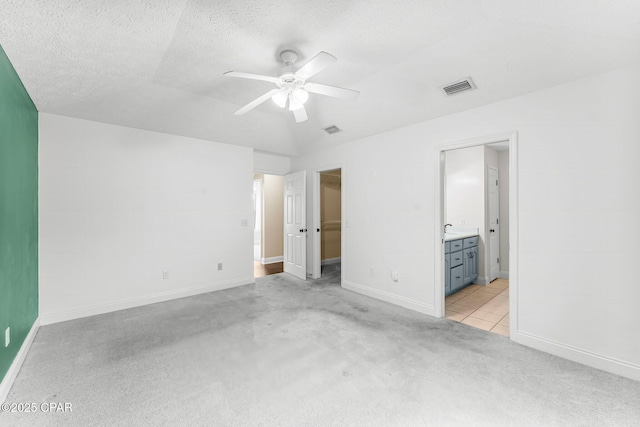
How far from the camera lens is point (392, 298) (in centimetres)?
384

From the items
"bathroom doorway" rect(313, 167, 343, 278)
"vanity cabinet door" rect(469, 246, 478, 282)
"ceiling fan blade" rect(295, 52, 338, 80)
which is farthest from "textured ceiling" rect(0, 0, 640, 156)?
"bathroom doorway" rect(313, 167, 343, 278)

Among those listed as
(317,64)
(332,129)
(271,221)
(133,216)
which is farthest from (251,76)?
(271,221)

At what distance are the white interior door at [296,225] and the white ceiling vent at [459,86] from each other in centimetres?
278

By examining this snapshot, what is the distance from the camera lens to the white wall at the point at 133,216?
326 centimetres

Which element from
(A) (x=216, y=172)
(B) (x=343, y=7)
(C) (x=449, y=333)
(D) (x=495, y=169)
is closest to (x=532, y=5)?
(B) (x=343, y=7)

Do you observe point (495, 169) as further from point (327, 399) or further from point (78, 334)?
point (78, 334)

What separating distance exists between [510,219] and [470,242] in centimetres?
188

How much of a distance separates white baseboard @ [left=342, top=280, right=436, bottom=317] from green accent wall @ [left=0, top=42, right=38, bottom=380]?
12.3 ft

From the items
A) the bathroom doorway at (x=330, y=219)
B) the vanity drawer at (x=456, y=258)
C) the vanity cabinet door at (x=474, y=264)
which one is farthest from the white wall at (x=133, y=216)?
the vanity cabinet door at (x=474, y=264)

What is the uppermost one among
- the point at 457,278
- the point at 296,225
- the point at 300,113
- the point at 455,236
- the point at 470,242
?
the point at 300,113

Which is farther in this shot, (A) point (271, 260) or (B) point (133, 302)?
→ (A) point (271, 260)

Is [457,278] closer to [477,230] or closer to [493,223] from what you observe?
[477,230]

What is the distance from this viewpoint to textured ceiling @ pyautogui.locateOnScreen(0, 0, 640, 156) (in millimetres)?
1882

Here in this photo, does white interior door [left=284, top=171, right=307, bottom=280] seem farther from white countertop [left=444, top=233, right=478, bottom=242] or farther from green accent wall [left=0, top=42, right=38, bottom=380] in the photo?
green accent wall [left=0, top=42, right=38, bottom=380]
